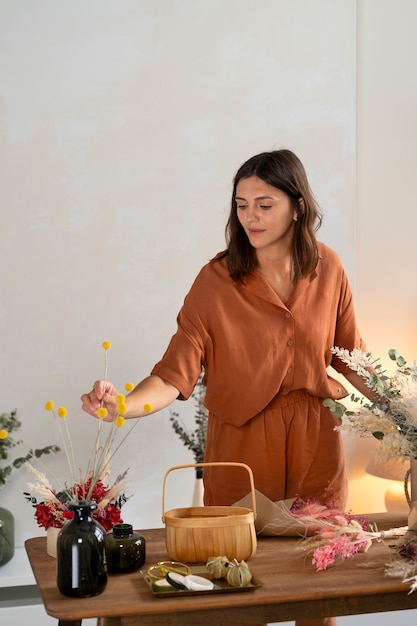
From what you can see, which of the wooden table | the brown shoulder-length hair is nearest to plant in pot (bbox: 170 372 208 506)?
the brown shoulder-length hair

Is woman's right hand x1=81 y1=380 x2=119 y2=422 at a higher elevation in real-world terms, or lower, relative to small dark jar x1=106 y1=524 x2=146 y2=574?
higher

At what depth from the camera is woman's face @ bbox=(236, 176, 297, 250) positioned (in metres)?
2.62

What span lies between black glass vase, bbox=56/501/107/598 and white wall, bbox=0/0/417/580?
2060 millimetres

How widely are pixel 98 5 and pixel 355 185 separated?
1.46m

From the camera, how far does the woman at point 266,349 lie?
2.62 meters

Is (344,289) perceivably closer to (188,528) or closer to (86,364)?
(188,528)

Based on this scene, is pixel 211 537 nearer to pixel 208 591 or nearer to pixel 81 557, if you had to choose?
pixel 208 591

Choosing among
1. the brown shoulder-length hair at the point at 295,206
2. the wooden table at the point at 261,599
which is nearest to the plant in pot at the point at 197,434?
the brown shoulder-length hair at the point at 295,206

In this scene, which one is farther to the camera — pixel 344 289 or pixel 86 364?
pixel 86 364

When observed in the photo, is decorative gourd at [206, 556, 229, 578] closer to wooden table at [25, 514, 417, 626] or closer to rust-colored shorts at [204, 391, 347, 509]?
wooden table at [25, 514, 417, 626]

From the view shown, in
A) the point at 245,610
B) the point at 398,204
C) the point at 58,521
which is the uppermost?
the point at 398,204

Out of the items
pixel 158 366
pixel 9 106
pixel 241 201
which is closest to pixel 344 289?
pixel 241 201

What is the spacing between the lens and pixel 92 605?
5.76 feet

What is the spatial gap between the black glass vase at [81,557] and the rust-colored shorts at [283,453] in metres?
0.84
